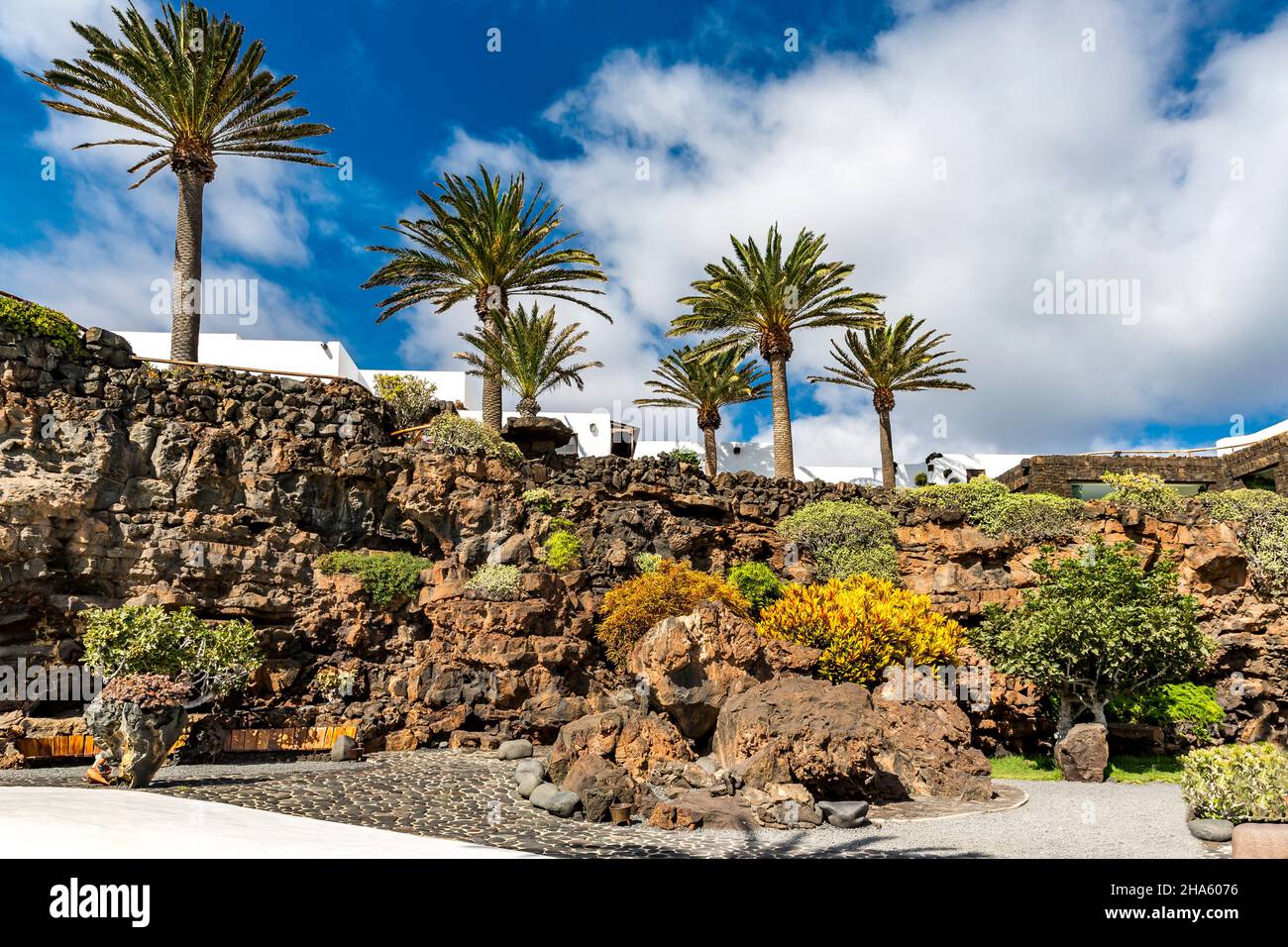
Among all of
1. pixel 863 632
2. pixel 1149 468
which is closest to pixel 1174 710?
pixel 863 632

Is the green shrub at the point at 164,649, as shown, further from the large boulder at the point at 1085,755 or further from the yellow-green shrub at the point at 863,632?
the large boulder at the point at 1085,755

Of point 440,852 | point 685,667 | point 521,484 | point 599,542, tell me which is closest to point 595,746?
point 685,667

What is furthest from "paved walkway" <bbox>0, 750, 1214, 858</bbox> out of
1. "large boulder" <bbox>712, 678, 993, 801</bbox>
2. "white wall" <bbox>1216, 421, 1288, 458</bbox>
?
"white wall" <bbox>1216, 421, 1288, 458</bbox>

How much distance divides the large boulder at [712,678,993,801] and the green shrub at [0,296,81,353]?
18.3m

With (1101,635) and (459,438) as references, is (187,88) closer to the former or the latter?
(459,438)

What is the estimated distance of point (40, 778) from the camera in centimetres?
1132

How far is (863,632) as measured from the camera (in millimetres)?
16000

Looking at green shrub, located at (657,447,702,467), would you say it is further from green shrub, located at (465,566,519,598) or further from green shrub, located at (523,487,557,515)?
green shrub, located at (465,566,519,598)

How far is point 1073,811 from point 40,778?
16.2 metres

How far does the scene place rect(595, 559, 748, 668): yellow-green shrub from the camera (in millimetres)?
17469

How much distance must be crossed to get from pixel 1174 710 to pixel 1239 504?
1201 centimetres

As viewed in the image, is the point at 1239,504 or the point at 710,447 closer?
the point at 1239,504
